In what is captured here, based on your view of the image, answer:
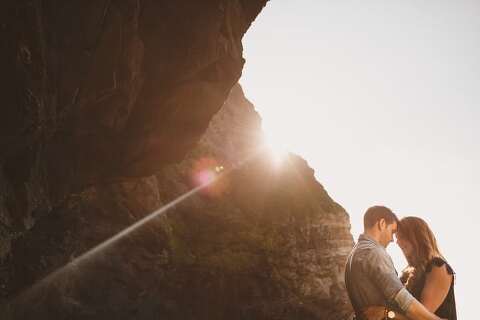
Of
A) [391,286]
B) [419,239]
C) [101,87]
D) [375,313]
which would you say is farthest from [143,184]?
[391,286]

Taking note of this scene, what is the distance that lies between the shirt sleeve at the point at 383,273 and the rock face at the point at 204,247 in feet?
66.9

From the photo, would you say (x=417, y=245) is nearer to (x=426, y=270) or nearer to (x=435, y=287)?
(x=426, y=270)

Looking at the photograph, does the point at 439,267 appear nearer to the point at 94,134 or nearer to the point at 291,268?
the point at 94,134

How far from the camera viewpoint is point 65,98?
36.3 feet

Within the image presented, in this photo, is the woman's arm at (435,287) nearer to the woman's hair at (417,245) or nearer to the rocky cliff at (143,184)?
the woman's hair at (417,245)

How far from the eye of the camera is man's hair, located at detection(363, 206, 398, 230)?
4.46 m

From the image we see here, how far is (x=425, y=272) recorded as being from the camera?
160 inches

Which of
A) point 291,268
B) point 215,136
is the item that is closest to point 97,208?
point 291,268

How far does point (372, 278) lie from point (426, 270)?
2.37 ft

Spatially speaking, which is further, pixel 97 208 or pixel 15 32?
pixel 97 208

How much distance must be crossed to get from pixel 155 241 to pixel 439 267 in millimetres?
27187

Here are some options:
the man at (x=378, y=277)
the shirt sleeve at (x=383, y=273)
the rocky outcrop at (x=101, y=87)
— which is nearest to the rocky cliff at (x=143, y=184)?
the rocky outcrop at (x=101, y=87)

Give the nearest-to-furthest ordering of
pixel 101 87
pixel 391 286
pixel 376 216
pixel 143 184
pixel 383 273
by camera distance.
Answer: pixel 391 286 < pixel 383 273 < pixel 376 216 < pixel 101 87 < pixel 143 184

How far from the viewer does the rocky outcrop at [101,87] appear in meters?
8.85
